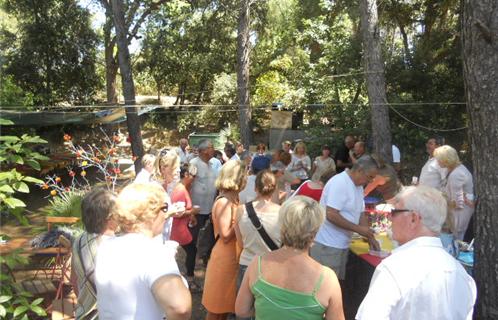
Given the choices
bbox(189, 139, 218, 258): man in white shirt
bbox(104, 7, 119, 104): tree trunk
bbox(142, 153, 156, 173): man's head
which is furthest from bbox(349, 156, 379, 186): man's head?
bbox(104, 7, 119, 104): tree trunk

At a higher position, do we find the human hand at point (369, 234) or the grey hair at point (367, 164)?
the grey hair at point (367, 164)

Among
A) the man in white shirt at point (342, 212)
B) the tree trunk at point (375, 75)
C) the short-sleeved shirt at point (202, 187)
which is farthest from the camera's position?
the tree trunk at point (375, 75)

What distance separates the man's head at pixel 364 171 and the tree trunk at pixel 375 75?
5.70 metres

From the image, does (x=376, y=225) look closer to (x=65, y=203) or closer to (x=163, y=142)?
(x=65, y=203)

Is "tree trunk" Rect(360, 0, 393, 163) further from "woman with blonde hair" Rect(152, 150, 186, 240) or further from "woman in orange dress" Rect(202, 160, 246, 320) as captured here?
"woman in orange dress" Rect(202, 160, 246, 320)

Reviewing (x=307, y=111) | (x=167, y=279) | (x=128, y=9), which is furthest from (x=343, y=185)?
(x=128, y=9)

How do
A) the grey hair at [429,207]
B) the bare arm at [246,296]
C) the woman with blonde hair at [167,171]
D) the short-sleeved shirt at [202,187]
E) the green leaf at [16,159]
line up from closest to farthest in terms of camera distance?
the grey hair at [429,207] → the bare arm at [246,296] → the green leaf at [16,159] → the woman with blonde hair at [167,171] → the short-sleeved shirt at [202,187]

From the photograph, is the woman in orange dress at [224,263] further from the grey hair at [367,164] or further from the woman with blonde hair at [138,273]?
the woman with blonde hair at [138,273]

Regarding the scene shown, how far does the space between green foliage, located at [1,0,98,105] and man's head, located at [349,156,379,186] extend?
48.4ft

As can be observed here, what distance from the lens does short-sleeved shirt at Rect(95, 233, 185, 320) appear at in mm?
1649

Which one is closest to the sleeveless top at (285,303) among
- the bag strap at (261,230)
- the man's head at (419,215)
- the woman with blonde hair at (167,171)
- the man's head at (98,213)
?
the man's head at (419,215)

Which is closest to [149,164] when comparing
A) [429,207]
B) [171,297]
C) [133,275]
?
[133,275]

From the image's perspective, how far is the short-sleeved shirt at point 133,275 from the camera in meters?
1.65

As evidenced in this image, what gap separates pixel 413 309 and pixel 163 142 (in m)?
21.3
